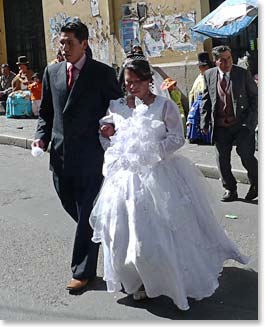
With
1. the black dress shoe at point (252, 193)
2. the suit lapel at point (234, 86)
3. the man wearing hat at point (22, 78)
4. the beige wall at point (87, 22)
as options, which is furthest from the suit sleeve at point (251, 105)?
the man wearing hat at point (22, 78)

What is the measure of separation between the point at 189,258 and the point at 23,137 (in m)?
8.84

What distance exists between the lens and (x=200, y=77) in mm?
10812

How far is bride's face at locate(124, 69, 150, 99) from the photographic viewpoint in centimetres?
421

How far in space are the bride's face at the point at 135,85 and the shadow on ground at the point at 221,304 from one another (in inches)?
55.9

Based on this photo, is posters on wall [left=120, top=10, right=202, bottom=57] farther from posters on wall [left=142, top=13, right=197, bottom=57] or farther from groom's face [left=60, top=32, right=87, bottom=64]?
groom's face [left=60, top=32, right=87, bottom=64]

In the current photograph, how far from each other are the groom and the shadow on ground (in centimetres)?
53

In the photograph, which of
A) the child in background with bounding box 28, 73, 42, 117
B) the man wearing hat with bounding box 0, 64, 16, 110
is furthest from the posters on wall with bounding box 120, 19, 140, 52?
the man wearing hat with bounding box 0, 64, 16, 110

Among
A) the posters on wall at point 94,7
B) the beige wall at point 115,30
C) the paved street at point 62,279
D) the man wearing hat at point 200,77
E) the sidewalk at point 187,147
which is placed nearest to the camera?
the paved street at point 62,279

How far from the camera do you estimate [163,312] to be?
4.11 m

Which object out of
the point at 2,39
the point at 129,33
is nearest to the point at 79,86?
the point at 129,33

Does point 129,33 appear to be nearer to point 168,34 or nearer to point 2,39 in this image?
point 168,34

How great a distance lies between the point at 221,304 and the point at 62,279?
132cm

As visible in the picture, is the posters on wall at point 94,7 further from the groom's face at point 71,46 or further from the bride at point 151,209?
the bride at point 151,209

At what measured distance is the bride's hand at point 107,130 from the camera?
14.1 ft
